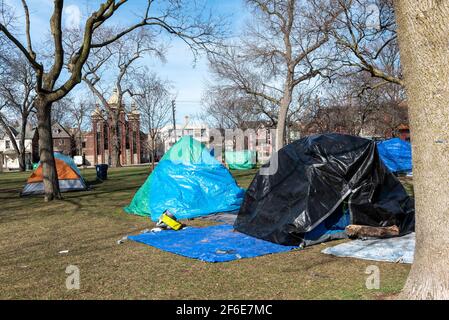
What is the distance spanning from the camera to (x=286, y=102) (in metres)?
25.4

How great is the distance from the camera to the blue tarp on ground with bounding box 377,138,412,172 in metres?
23.4

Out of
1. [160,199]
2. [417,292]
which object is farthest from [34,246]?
[417,292]

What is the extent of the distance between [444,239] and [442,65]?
1529 millimetres

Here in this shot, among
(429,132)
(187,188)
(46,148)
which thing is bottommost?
(187,188)

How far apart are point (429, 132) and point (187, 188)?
7.72m

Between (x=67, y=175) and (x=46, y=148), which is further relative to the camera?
(x=67, y=175)

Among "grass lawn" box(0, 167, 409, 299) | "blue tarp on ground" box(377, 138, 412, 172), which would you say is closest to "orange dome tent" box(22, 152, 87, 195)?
"grass lawn" box(0, 167, 409, 299)

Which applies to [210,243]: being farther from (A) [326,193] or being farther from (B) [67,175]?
(B) [67,175]

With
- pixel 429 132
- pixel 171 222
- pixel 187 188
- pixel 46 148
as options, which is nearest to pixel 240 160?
pixel 46 148

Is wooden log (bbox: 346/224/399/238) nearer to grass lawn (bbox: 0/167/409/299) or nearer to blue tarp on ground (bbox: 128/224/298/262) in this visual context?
grass lawn (bbox: 0/167/409/299)

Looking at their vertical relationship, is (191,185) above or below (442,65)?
below

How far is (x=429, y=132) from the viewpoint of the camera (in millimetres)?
3775

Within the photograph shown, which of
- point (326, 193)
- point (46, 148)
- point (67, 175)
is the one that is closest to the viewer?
point (326, 193)
